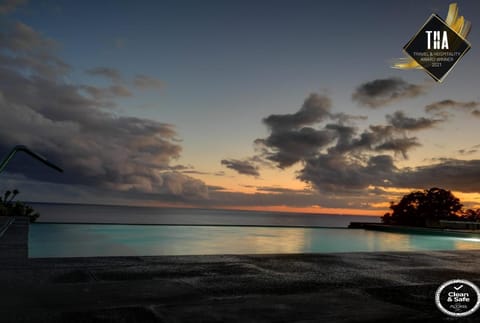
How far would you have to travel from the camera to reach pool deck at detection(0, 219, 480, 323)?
3.55 m

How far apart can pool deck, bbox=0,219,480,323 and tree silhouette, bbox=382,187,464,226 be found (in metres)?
27.5

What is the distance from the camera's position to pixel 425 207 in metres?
33.0

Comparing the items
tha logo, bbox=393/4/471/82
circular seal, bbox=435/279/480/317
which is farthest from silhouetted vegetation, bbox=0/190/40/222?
circular seal, bbox=435/279/480/317

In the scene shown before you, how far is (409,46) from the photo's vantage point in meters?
9.84

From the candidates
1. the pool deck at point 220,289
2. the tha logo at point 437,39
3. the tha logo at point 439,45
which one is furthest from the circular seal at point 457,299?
the tha logo at point 437,39

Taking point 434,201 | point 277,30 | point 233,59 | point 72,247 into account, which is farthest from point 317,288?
point 434,201

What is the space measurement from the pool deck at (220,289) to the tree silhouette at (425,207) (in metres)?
27.5

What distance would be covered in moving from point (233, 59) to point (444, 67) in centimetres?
1016

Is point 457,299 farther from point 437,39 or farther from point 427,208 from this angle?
point 427,208

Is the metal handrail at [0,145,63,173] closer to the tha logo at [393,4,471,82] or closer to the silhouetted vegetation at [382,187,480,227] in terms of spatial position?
the tha logo at [393,4,471,82]

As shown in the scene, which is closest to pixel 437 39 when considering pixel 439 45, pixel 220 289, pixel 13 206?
pixel 439 45

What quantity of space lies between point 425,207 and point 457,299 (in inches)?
1241

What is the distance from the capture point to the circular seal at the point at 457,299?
3.83 metres

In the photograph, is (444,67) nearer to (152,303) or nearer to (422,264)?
(422,264)
